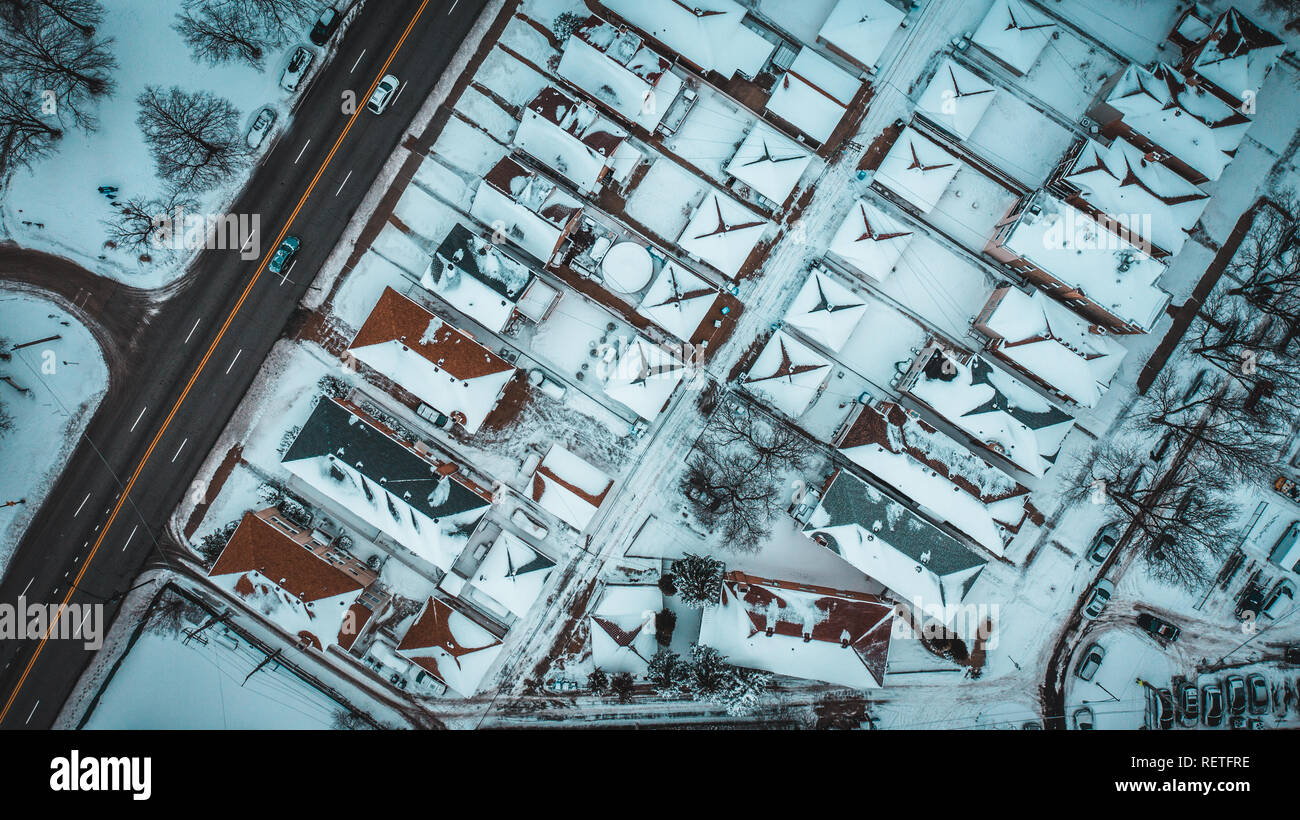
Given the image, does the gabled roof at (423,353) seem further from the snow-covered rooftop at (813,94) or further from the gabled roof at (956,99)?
the gabled roof at (956,99)

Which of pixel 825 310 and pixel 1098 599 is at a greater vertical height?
pixel 825 310

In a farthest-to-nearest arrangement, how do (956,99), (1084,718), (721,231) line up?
(1084,718)
(956,99)
(721,231)

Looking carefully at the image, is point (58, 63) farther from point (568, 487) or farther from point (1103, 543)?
point (1103, 543)

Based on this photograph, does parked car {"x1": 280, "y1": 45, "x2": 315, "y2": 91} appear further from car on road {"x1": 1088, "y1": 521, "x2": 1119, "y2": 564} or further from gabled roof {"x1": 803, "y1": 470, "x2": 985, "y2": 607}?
car on road {"x1": 1088, "y1": 521, "x2": 1119, "y2": 564}

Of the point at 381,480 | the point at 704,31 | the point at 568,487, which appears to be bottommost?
the point at 381,480

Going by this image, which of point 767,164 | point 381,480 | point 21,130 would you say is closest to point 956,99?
point 767,164

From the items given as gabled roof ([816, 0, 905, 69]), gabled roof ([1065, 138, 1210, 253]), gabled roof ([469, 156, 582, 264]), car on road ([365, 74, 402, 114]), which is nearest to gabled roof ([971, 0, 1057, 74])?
gabled roof ([816, 0, 905, 69])

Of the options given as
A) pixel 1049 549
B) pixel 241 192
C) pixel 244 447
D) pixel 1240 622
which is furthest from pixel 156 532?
pixel 1240 622
